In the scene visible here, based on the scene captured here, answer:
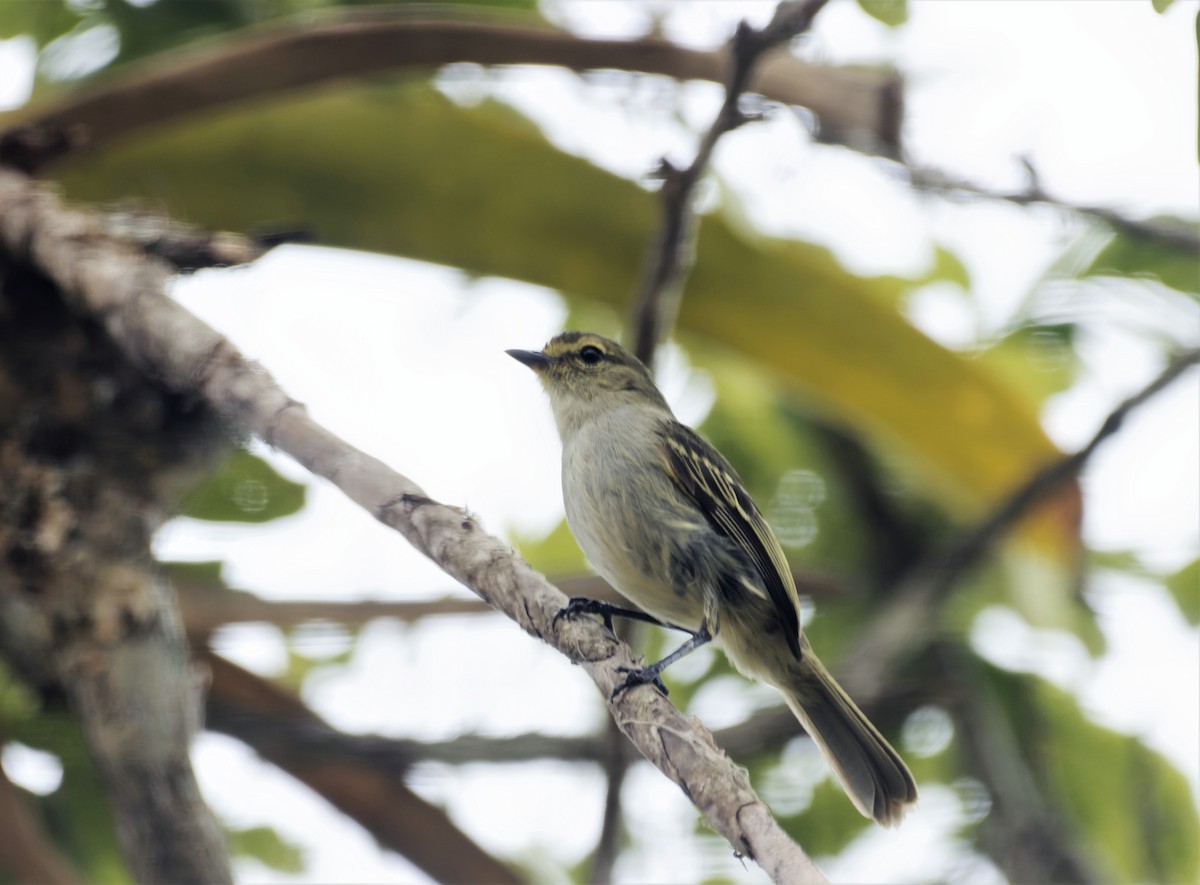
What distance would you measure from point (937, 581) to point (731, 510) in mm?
907

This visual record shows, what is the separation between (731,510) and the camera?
116 inches

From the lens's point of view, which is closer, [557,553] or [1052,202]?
[1052,202]

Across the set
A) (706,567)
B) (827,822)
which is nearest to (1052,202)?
(706,567)

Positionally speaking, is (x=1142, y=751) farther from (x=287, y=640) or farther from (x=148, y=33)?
(x=148, y=33)

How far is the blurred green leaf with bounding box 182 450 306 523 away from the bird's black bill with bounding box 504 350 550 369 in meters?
0.71

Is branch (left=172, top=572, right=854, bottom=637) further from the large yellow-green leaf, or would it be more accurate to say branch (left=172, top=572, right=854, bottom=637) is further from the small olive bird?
the large yellow-green leaf

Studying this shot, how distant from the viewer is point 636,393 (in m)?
3.43

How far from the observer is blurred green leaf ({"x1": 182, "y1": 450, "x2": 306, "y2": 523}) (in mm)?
3494

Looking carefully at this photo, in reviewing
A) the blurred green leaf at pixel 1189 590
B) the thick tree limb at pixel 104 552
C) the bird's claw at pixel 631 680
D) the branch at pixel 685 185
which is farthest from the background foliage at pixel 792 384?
the bird's claw at pixel 631 680

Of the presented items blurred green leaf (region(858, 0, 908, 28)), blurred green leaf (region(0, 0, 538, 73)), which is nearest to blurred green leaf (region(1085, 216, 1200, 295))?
blurred green leaf (region(858, 0, 908, 28))

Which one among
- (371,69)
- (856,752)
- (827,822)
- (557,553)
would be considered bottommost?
(827,822)

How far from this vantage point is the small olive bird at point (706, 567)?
2.81 meters

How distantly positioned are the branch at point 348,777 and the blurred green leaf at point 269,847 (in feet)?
1.52

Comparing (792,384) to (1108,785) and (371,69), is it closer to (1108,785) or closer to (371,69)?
(371,69)
